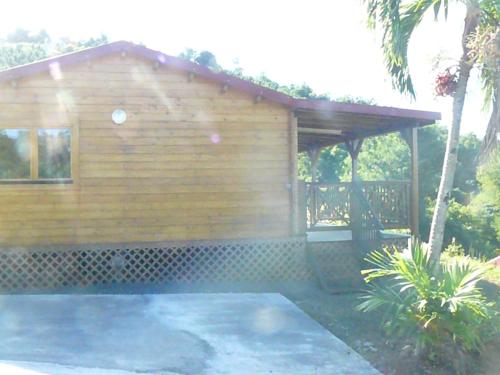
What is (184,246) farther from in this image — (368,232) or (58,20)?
(58,20)

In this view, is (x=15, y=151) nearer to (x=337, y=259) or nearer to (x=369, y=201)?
(x=337, y=259)

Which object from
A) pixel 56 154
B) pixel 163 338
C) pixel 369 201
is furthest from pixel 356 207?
pixel 163 338

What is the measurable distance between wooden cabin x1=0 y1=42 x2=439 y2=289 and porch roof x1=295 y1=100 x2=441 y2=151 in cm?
4

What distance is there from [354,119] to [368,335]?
247 inches

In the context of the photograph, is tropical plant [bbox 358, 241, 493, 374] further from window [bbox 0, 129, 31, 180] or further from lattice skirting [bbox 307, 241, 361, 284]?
window [bbox 0, 129, 31, 180]

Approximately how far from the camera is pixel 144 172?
412 inches

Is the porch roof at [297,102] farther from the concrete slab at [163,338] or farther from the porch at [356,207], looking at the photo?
the concrete slab at [163,338]

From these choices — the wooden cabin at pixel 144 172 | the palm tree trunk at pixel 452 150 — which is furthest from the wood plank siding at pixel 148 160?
the palm tree trunk at pixel 452 150

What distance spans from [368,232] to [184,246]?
3.57 meters

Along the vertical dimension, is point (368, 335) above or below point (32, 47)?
below

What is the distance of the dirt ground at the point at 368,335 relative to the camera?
6117 millimetres

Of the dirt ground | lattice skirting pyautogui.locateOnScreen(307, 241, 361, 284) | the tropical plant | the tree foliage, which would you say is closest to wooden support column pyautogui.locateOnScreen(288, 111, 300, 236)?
lattice skirting pyautogui.locateOnScreen(307, 241, 361, 284)

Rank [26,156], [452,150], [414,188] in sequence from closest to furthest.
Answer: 1. [452,150]
2. [26,156]
3. [414,188]

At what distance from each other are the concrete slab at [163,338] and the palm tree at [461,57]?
1.98 meters
